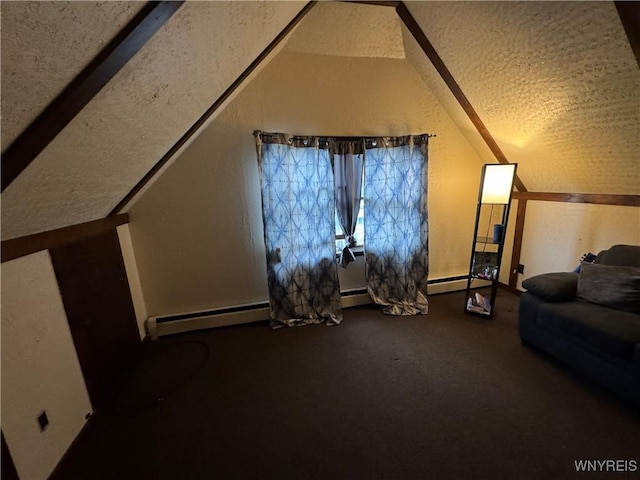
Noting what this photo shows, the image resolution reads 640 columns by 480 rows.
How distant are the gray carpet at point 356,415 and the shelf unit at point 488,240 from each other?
1.25 ft

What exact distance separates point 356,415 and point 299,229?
1600 millimetres

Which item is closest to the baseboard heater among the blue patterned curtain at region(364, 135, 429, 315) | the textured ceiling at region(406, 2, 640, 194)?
the blue patterned curtain at region(364, 135, 429, 315)

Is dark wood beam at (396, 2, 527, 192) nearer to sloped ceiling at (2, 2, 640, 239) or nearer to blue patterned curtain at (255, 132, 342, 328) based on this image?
sloped ceiling at (2, 2, 640, 239)

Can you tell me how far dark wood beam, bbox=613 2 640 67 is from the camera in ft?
3.98

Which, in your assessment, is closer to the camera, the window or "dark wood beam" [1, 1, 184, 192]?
"dark wood beam" [1, 1, 184, 192]

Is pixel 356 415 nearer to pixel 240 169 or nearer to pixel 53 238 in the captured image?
pixel 53 238

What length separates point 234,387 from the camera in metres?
1.93

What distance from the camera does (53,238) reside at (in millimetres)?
1502

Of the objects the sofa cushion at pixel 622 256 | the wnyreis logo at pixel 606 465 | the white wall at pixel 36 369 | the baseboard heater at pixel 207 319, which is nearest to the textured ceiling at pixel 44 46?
the white wall at pixel 36 369

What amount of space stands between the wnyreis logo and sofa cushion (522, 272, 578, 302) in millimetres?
986

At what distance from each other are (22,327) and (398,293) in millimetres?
2854

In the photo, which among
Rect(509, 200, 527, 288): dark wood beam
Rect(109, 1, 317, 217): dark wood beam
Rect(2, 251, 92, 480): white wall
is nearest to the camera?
Rect(2, 251, 92, 480): white wall

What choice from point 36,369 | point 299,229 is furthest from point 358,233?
point 36,369

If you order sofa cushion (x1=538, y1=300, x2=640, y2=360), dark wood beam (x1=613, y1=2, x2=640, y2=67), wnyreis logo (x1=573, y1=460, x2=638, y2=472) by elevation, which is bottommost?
wnyreis logo (x1=573, y1=460, x2=638, y2=472)
